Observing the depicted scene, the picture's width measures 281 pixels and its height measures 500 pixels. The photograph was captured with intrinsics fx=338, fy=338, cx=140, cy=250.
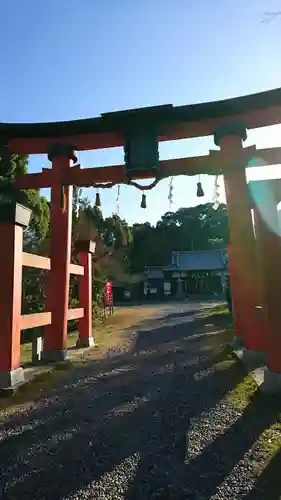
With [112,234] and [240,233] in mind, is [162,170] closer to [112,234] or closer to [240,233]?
[240,233]

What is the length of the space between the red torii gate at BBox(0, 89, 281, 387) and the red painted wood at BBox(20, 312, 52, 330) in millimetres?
317

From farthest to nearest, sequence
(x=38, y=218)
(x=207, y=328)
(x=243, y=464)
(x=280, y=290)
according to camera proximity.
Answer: (x=38, y=218)
(x=207, y=328)
(x=280, y=290)
(x=243, y=464)

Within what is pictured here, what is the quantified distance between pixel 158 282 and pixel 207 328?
26.0 metres

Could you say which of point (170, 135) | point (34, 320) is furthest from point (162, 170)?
point (34, 320)

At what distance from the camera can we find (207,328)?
37.3ft

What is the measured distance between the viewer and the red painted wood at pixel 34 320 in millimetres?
5221

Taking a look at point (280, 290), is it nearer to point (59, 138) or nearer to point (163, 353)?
point (163, 353)

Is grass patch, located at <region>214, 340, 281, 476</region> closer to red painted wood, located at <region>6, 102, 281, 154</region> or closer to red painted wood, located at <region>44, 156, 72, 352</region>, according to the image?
red painted wood, located at <region>44, 156, 72, 352</region>

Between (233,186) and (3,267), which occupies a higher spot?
(233,186)

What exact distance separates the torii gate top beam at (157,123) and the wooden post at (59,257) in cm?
35

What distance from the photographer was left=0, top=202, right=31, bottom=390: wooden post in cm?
470

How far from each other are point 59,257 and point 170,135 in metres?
3.26

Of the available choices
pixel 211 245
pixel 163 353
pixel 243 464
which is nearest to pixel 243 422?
pixel 243 464

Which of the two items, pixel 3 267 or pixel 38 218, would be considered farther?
pixel 38 218
